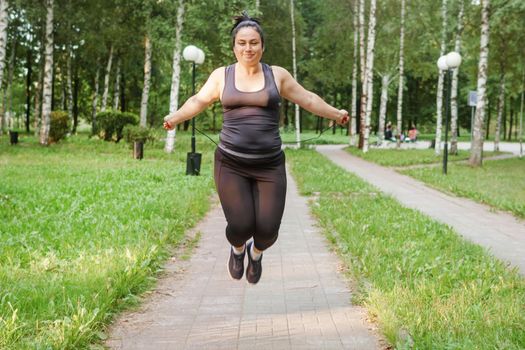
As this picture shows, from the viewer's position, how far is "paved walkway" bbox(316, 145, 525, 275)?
7711 millimetres

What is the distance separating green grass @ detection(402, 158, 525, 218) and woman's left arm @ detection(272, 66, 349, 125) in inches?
294

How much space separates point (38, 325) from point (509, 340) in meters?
3.30

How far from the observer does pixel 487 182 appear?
16.4 m

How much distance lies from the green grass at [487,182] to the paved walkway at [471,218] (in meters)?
0.34

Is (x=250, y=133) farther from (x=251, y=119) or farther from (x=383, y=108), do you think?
(x=383, y=108)

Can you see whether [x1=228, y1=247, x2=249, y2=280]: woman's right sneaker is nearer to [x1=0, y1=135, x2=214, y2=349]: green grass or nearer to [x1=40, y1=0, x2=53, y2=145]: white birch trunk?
[x1=0, y1=135, x2=214, y2=349]: green grass

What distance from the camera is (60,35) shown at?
1372 inches

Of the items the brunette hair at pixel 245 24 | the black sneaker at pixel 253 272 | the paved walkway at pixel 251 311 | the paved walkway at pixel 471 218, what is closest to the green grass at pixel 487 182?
the paved walkway at pixel 471 218

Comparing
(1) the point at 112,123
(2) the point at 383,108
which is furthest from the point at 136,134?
(2) the point at 383,108

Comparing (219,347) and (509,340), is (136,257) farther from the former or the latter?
(509,340)

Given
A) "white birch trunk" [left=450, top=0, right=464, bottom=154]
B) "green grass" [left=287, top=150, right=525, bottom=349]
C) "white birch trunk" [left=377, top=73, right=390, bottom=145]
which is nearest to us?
"green grass" [left=287, top=150, right=525, bottom=349]

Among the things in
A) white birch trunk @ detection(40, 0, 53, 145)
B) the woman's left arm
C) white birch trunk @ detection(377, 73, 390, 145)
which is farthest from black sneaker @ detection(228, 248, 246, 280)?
white birch trunk @ detection(377, 73, 390, 145)

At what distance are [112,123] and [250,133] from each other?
2606cm

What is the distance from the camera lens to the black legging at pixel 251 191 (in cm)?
421
